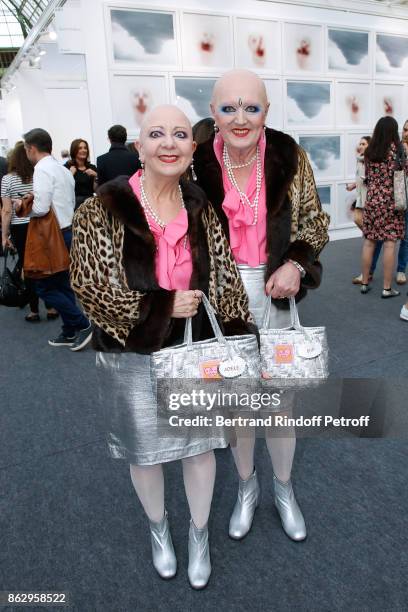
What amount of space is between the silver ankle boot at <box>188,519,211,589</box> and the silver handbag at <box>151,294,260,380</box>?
25.3 inches

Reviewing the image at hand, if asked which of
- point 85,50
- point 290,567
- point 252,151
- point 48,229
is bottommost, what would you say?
point 290,567

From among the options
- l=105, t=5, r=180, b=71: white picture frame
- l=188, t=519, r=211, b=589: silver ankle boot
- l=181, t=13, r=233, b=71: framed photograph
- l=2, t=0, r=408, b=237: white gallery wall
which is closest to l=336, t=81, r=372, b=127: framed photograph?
l=2, t=0, r=408, b=237: white gallery wall

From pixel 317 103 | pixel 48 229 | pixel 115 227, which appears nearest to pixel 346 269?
pixel 317 103

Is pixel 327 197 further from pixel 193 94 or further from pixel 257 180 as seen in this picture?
pixel 257 180

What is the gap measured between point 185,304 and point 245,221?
382 millimetres

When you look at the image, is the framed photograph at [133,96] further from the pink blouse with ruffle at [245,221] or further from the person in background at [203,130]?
the pink blouse with ruffle at [245,221]

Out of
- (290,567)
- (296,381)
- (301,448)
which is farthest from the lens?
(301,448)

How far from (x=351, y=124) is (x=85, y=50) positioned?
4422 millimetres

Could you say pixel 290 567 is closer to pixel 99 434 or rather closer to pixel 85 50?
pixel 99 434

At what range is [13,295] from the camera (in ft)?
13.6

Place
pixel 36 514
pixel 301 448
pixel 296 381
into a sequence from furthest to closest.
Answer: pixel 301 448, pixel 36 514, pixel 296 381

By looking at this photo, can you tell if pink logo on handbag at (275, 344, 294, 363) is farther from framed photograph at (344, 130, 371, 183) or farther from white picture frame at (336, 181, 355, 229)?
framed photograph at (344, 130, 371, 183)

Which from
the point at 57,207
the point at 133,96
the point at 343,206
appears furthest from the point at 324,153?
the point at 57,207

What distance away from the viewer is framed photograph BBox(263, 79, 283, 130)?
6.77 meters
